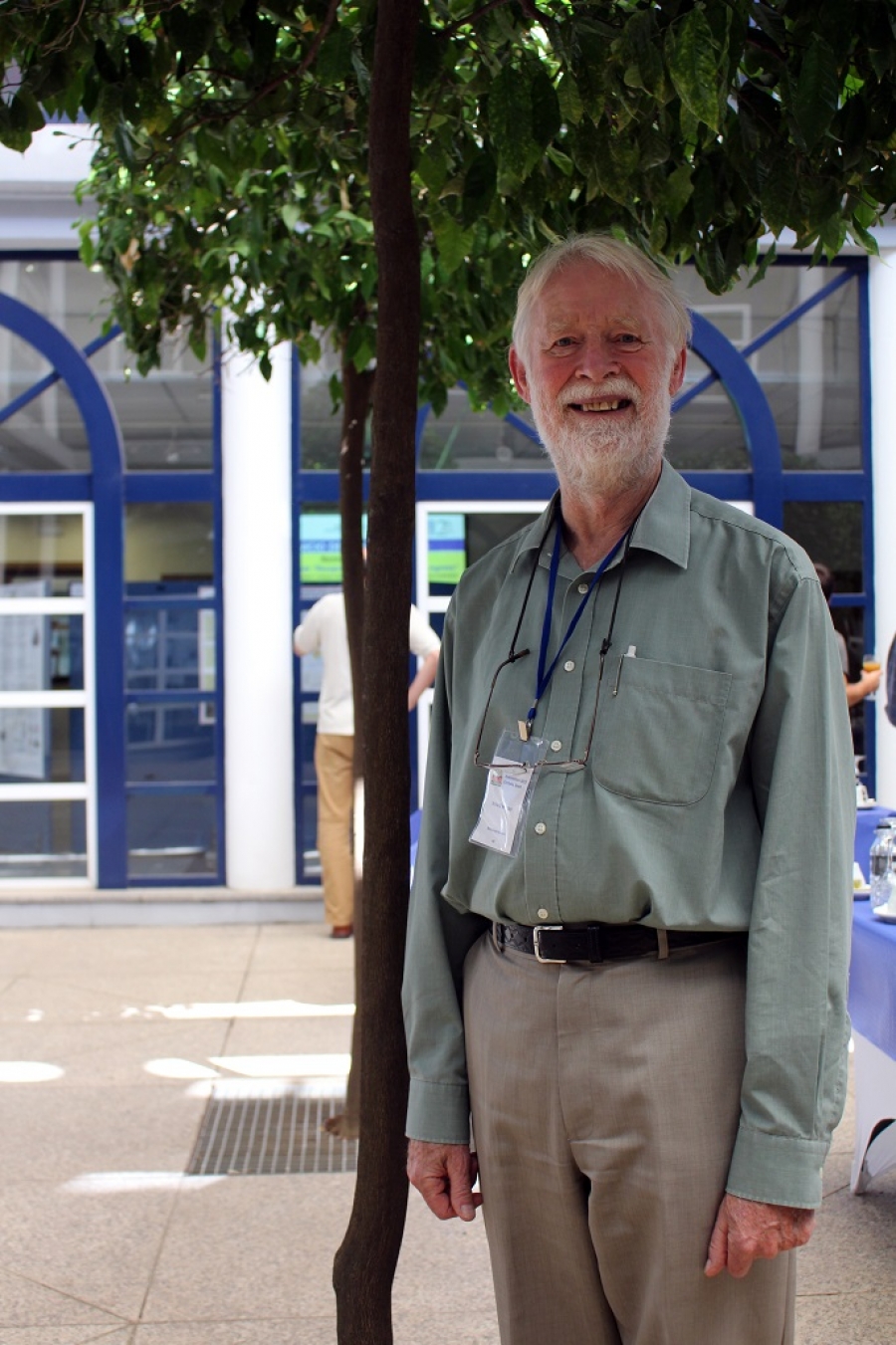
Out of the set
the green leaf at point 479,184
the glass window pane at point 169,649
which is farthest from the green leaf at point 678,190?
the glass window pane at point 169,649

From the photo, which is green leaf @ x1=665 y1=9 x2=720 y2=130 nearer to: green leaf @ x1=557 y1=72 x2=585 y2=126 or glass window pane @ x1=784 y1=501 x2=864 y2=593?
green leaf @ x1=557 y1=72 x2=585 y2=126

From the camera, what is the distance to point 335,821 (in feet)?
25.9

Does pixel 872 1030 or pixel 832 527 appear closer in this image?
pixel 872 1030

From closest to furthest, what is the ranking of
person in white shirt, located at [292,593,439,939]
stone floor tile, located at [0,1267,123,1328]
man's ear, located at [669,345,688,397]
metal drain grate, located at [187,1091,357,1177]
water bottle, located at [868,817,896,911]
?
man's ear, located at [669,345,688,397], stone floor tile, located at [0,1267,123,1328], water bottle, located at [868,817,896,911], metal drain grate, located at [187,1091,357,1177], person in white shirt, located at [292,593,439,939]

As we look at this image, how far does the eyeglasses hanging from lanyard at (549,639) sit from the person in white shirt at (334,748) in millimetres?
5584

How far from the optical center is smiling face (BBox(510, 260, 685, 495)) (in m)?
2.11

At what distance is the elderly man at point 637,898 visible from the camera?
187 cm

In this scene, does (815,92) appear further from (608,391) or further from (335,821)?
(335,821)

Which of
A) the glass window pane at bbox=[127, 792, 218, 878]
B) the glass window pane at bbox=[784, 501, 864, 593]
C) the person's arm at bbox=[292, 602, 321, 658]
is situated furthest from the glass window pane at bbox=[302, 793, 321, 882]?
the glass window pane at bbox=[784, 501, 864, 593]

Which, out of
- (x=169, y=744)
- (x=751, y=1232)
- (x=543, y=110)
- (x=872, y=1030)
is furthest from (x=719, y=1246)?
(x=169, y=744)

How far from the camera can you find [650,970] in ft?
6.32

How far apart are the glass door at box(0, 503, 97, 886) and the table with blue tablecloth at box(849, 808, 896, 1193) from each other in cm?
544

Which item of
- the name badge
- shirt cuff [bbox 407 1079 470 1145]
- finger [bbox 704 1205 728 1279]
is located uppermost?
the name badge

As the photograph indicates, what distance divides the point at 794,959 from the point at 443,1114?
611 millimetres
